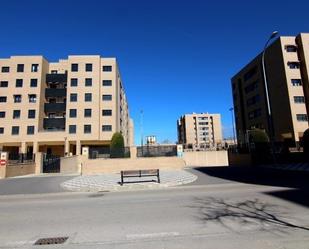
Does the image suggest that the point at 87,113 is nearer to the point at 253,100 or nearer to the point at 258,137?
the point at 258,137

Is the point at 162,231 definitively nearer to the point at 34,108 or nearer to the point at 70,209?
the point at 70,209

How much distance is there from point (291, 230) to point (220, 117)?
140m

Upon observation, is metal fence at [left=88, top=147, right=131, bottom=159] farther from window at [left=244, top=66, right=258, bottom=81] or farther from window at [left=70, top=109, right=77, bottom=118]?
window at [left=244, top=66, right=258, bottom=81]

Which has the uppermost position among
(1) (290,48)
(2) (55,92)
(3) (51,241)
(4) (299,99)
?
(1) (290,48)

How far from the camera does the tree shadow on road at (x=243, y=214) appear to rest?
19.5 feet

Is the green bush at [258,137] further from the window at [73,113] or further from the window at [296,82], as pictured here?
the window at [73,113]

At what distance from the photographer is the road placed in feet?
16.7

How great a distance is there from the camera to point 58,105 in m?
52.3

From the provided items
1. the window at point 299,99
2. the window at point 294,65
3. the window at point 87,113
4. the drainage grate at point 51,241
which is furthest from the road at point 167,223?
the window at point 294,65

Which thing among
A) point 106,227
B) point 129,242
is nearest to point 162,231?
point 129,242

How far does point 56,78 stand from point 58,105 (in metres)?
5.97

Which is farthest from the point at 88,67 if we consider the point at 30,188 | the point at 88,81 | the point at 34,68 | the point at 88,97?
the point at 30,188

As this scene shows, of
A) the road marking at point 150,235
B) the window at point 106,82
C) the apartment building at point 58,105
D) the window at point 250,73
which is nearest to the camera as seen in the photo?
the road marking at point 150,235

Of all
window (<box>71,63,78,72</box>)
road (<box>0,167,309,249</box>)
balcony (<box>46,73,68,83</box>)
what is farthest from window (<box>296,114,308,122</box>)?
balcony (<box>46,73,68,83</box>)
